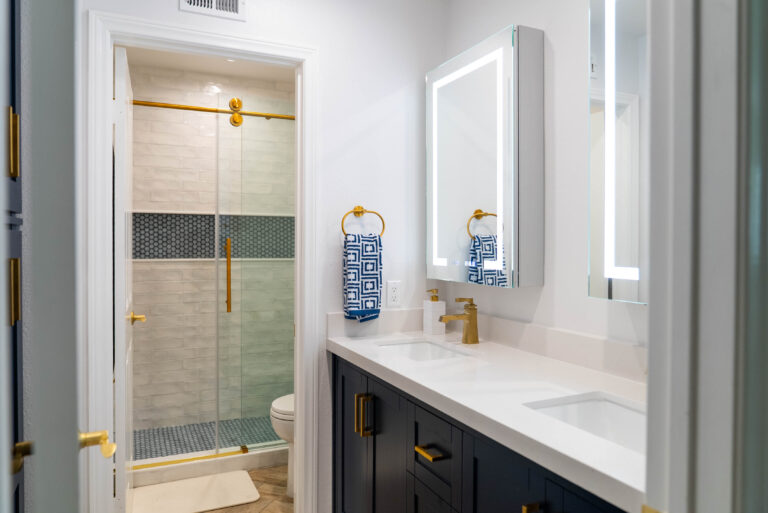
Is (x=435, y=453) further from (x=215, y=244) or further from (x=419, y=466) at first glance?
(x=215, y=244)

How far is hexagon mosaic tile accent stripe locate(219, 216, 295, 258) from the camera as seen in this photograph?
3.33m

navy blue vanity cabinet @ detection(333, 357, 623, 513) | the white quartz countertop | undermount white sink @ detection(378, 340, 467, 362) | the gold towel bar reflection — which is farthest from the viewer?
the gold towel bar reflection

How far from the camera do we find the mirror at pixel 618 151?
4.81ft

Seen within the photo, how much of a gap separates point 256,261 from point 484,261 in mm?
1731

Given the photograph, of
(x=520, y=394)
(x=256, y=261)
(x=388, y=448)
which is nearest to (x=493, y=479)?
(x=520, y=394)

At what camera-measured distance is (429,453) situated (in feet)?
4.95

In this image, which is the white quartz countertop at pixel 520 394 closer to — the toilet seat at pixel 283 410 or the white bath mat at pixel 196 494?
the toilet seat at pixel 283 410

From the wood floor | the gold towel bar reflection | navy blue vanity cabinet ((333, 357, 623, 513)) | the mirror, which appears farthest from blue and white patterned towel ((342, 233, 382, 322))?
the gold towel bar reflection

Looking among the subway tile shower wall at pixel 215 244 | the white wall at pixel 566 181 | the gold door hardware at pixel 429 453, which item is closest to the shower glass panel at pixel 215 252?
the subway tile shower wall at pixel 215 244

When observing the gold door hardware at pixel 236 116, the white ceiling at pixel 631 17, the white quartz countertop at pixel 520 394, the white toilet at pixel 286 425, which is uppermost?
the gold door hardware at pixel 236 116

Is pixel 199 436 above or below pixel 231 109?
below

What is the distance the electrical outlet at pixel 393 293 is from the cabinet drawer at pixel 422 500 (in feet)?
2.83

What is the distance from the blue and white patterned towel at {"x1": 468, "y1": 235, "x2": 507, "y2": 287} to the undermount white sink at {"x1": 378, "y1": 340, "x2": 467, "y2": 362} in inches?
12.1

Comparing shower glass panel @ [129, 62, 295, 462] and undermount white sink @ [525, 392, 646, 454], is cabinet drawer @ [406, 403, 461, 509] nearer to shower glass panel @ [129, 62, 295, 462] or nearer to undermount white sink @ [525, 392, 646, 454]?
undermount white sink @ [525, 392, 646, 454]
